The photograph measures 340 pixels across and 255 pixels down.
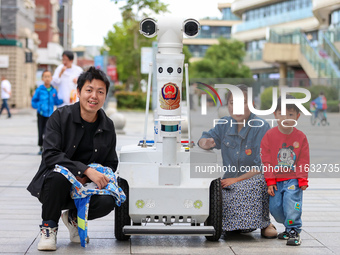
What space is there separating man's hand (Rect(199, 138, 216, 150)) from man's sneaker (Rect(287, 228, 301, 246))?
91cm

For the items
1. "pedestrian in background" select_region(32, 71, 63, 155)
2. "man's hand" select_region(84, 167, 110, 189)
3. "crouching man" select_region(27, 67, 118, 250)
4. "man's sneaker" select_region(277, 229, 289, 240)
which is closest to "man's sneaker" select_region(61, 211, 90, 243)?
"crouching man" select_region(27, 67, 118, 250)

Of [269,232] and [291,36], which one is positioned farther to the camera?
[291,36]

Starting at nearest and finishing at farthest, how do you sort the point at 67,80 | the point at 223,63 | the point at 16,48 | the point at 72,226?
the point at 72,226 → the point at 67,80 → the point at 16,48 → the point at 223,63

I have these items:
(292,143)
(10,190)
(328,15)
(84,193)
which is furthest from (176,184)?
(328,15)

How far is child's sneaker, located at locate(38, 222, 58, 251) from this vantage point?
438 cm

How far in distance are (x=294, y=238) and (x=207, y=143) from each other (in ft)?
3.24

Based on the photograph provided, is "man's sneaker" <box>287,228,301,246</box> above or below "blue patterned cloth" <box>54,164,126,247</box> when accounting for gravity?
below

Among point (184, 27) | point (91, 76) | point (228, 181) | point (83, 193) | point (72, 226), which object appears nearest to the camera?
point (83, 193)

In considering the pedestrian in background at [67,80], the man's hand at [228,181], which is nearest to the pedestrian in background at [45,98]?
the pedestrian in background at [67,80]

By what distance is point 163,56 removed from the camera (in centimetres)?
443

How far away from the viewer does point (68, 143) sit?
14.8 ft

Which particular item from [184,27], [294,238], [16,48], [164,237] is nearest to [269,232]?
[294,238]

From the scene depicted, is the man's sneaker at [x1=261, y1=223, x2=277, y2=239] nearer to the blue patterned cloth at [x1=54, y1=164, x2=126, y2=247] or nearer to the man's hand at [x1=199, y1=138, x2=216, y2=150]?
the man's hand at [x1=199, y1=138, x2=216, y2=150]

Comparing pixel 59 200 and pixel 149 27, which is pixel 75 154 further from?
pixel 149 27
